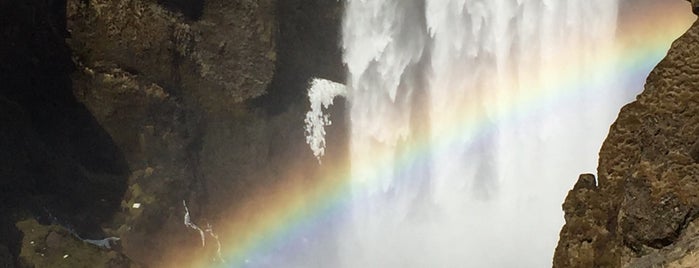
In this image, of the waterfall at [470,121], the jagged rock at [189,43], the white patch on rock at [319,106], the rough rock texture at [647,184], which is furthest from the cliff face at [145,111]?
Answer: the rough rock texture at [647,184]

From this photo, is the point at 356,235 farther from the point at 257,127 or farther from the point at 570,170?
the point at 570,170

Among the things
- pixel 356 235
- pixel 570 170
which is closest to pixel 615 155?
pixel 570 170

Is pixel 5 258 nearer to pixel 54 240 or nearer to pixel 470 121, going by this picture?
pixel 54 240

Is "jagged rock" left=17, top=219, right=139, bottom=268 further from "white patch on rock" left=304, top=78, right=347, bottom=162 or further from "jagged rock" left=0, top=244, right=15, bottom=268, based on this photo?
"white patch on rock" left=304, top=78, right=347, bottom=162

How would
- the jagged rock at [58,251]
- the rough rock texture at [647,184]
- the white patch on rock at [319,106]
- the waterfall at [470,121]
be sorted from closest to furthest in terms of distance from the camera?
the rough rock texture at [647,184], the jagged rock at [58,251], the waterfall at [470,121], the white patch on rock at [319,106]

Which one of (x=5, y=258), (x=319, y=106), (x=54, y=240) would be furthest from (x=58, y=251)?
(x=319, y=106)

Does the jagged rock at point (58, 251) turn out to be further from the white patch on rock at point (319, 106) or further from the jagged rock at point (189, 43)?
the white patch on rock at point (319, 106)
